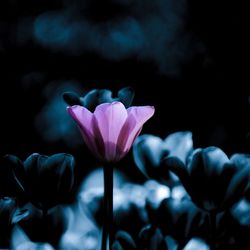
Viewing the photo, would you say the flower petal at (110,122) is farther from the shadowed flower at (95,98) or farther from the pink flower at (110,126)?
the shadowed flower at (95,98)

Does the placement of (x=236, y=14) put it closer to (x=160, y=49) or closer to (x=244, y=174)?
(x=160, y=49)

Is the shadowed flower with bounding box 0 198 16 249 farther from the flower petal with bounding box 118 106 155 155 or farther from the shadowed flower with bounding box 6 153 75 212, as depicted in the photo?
the flower petal with bounding box 118 106 155 155

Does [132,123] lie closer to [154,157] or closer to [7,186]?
[154,157]

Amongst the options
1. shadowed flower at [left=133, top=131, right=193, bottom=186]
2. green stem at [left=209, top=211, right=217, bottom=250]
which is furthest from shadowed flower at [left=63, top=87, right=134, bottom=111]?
green stem at [left=209, top=211, right=217, bottom=250]

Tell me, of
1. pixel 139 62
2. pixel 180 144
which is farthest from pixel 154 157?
pixel 139 62

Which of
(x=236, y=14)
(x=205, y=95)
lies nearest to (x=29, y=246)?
(x=205, y=95)
